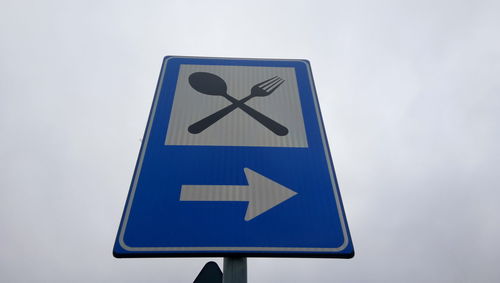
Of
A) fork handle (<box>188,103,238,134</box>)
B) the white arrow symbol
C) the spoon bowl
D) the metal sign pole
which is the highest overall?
the spoon bowl

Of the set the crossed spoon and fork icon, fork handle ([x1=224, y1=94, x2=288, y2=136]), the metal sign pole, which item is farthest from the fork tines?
the metal sign pole

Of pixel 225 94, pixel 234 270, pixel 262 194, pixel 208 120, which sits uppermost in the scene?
pixel 225 94

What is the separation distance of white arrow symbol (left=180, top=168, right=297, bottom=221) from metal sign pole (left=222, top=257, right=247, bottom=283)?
148 millimetres

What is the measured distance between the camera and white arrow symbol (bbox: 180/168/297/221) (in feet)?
3.18

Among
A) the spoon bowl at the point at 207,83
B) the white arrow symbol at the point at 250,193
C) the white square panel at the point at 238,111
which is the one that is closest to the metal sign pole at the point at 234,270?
the white arrow symbol at the point at 250,193

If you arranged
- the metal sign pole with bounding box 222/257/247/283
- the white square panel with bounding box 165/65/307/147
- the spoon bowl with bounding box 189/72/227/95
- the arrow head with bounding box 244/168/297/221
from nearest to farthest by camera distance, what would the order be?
the metal sign pole with bounding box 222/257/247/283, the arrow head with bounding box 244/168/297/221, the white square panel with bounding box 165/65/307/147, the spoon bowl with bounding box 189/72/227/95

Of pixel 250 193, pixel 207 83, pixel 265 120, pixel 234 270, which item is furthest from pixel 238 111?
pixel 234 270

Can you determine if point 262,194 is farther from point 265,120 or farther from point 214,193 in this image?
point 265,120

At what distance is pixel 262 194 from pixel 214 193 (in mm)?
158

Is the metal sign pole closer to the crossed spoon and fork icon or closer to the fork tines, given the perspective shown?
the crossed spoon and fork icon

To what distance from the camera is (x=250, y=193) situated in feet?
3.25

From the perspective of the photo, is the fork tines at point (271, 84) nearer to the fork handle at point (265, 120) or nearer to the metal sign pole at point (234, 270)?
the fork handle at point (265, 120)

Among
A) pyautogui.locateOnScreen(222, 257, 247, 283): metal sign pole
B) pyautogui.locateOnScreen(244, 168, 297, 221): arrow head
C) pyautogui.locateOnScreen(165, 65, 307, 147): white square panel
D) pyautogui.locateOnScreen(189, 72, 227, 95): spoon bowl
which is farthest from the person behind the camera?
pyautogui.locateOnScreen(189, 72, 227, 95): spoon bowl

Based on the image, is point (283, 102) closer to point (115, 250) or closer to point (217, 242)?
point (217, 242)
